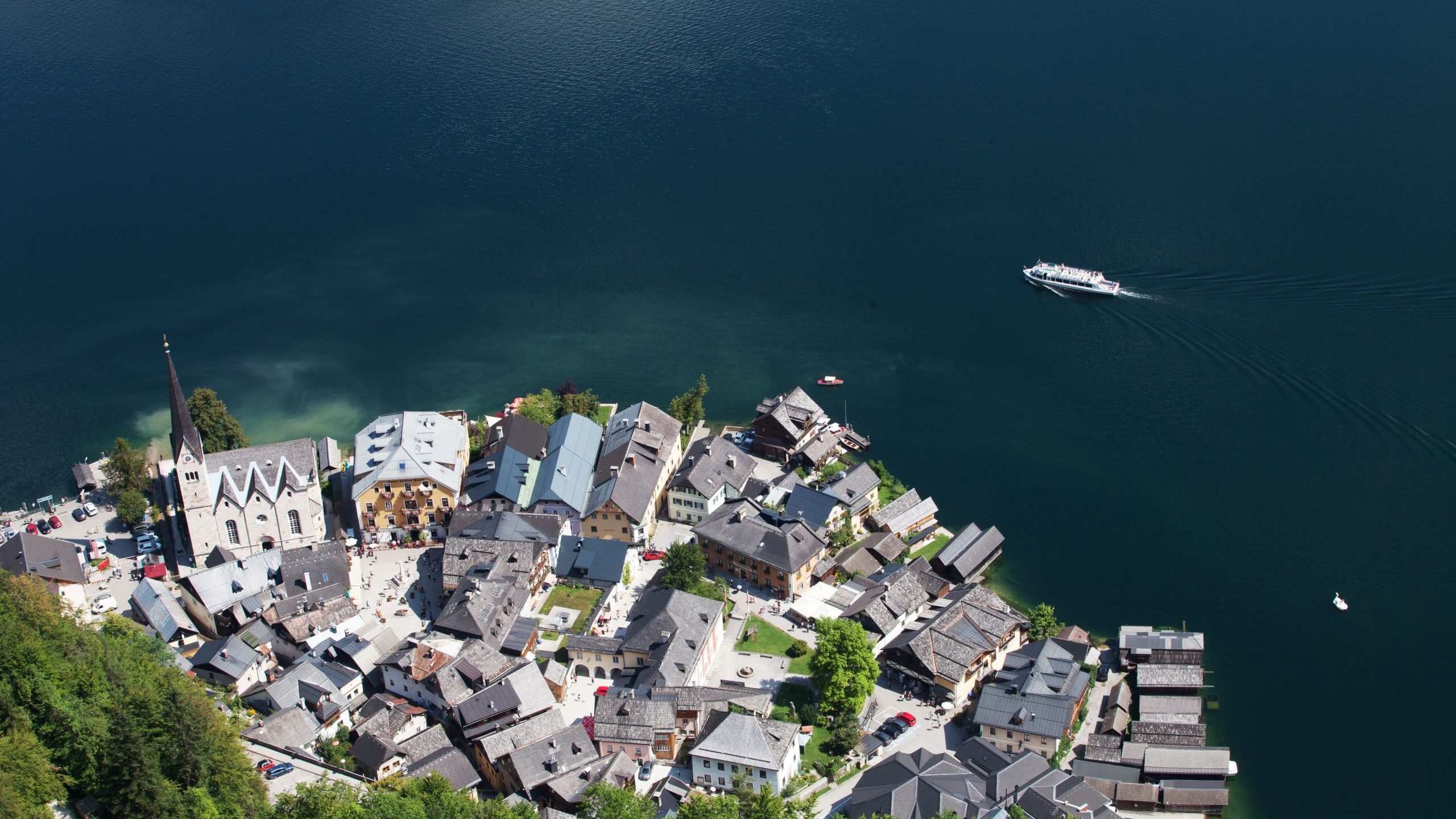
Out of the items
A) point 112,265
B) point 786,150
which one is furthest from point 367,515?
point 786,150

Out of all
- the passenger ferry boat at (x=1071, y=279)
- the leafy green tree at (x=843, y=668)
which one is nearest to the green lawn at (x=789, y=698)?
the leafy green tree at (x=843, y=668)

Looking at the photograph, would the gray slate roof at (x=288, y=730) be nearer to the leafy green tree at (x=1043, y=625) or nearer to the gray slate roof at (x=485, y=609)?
the gray slate roof at (x=485, y=609)

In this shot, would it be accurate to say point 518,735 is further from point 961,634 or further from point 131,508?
point 131,508

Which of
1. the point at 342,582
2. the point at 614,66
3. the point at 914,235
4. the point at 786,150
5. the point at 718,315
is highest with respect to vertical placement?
the point at 614,66

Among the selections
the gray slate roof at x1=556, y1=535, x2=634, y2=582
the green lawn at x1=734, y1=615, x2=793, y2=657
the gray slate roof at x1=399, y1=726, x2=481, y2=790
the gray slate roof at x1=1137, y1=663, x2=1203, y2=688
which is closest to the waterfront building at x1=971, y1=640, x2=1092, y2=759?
the gray slate roof at x1=1137, y1=663, x2=1203, y2=688

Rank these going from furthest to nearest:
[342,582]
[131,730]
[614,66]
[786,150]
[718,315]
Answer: [614,66]
[786,150]
[718,315]
[342,582]
[131,730]

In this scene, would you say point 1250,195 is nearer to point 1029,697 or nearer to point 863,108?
point 863,108
